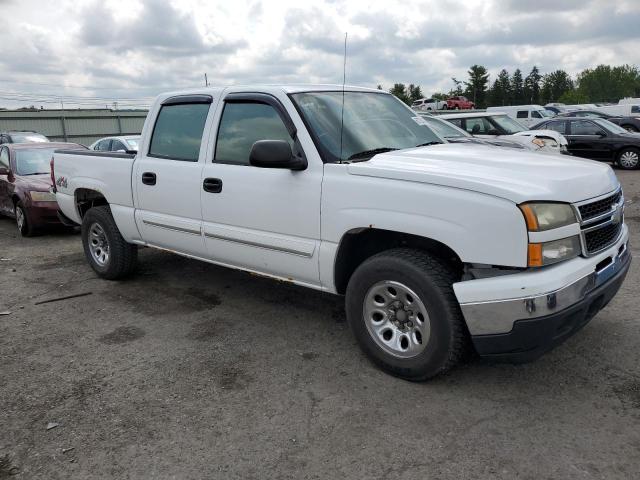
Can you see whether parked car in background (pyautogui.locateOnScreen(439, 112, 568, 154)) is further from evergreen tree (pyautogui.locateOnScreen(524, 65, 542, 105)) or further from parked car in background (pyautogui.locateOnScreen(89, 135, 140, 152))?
evergreen tree (pyautogui.locateOnScreen(524, 65, 542, 105))

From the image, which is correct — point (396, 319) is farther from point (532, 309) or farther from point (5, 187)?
point (5, 187)

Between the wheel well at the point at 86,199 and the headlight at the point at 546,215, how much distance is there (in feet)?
15.1

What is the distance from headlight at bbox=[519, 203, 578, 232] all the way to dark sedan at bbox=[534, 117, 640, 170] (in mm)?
14087

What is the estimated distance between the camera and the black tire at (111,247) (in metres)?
5.79

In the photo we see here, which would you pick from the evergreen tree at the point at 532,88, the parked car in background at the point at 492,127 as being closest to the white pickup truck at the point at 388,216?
the parked car in background at the point at 492,127

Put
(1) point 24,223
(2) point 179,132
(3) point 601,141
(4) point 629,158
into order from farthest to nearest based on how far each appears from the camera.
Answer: (3) point 601,141 → (4) point 629,158 → (1) point 24,223 → (2) point 179,132

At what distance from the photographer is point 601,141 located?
51.3ft

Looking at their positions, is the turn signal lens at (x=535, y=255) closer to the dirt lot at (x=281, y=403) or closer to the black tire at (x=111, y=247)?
the dirt lot at (x=281, y=403)

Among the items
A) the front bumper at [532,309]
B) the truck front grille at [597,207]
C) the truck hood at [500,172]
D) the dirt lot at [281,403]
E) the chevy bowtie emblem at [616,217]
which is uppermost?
the truck hood at [500,172]

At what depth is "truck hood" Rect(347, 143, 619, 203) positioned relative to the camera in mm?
3076

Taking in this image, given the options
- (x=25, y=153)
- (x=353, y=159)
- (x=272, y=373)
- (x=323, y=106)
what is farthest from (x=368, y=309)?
(x=25, y=153)

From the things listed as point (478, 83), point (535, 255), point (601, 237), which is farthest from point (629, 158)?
point (478, 83)

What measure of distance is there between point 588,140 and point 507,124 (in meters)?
2.98

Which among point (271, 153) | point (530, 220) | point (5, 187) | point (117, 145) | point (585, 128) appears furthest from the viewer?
point (585, 128)
